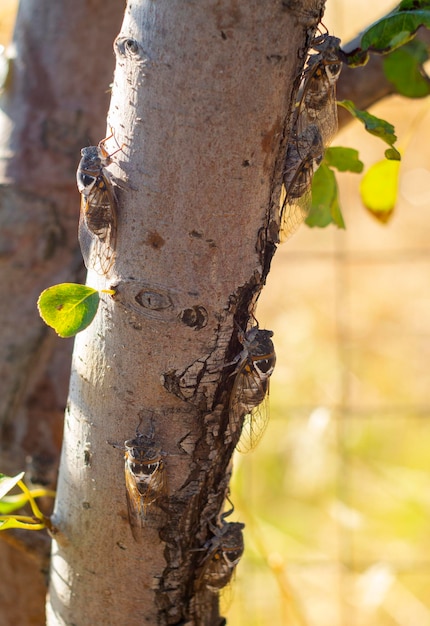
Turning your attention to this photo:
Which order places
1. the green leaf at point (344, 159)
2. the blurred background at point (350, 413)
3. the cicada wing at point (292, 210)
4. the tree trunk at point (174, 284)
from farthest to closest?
the blurred background at point (350, 413), the green leaf at point (344, 159), the cicada wing at point (292, 210), the tree trunk at point (174, 284)

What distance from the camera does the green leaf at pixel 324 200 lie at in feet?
2.21

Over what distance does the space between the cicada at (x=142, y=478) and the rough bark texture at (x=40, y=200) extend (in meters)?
0.38

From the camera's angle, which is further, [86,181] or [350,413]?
[350,413]

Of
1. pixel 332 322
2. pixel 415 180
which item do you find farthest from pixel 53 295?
pixel 415 180

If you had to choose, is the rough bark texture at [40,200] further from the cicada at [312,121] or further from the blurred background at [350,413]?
the blurred background at [350,413]

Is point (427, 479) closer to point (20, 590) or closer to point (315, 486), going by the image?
point (315, 486)

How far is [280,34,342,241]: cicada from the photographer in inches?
19.7

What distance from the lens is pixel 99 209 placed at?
0.48 metres

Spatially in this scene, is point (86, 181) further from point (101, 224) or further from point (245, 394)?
point (245, 394)

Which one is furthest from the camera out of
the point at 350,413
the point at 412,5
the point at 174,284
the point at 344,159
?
the point at 350,413

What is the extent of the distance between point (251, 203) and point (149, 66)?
0.11m

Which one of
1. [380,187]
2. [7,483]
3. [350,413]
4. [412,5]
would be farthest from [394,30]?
[350,413]

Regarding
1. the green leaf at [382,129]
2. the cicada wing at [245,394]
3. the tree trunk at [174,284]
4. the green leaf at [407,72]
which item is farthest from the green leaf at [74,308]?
the green leaf at [407,72]

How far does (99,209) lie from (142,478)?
0.19 metres
